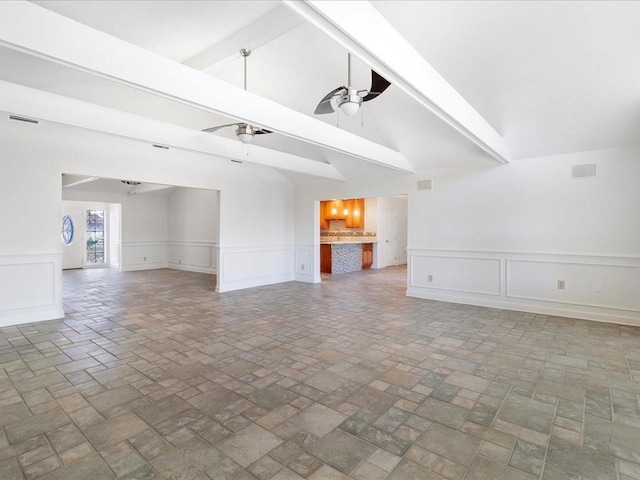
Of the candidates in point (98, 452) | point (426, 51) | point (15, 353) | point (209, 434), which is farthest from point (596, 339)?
point (15, 353)

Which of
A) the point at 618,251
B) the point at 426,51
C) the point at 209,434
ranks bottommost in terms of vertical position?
the point at 209,434

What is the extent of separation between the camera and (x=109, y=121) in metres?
3.81

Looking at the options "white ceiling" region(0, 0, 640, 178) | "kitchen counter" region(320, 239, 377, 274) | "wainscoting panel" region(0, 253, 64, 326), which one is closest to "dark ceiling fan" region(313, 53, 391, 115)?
"white ceiling" region(0, 0, 640, 178)

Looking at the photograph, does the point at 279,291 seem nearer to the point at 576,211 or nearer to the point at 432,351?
the point at 432,351

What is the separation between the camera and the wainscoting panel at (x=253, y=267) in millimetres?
7129

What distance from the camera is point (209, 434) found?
2.10 meters

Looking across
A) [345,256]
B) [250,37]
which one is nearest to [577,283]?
[250,37]

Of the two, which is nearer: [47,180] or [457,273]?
[47,180]

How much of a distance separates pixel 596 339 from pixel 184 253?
9.97 meters

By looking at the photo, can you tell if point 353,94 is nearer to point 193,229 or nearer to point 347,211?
point 193,229

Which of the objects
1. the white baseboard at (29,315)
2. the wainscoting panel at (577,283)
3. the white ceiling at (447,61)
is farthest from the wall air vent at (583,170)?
the white baseboard at (29,315)

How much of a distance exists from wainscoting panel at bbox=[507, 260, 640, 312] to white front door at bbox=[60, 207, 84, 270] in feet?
40.0

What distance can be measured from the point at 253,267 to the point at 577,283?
590 cm

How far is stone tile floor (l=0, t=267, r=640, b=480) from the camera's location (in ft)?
6.05
